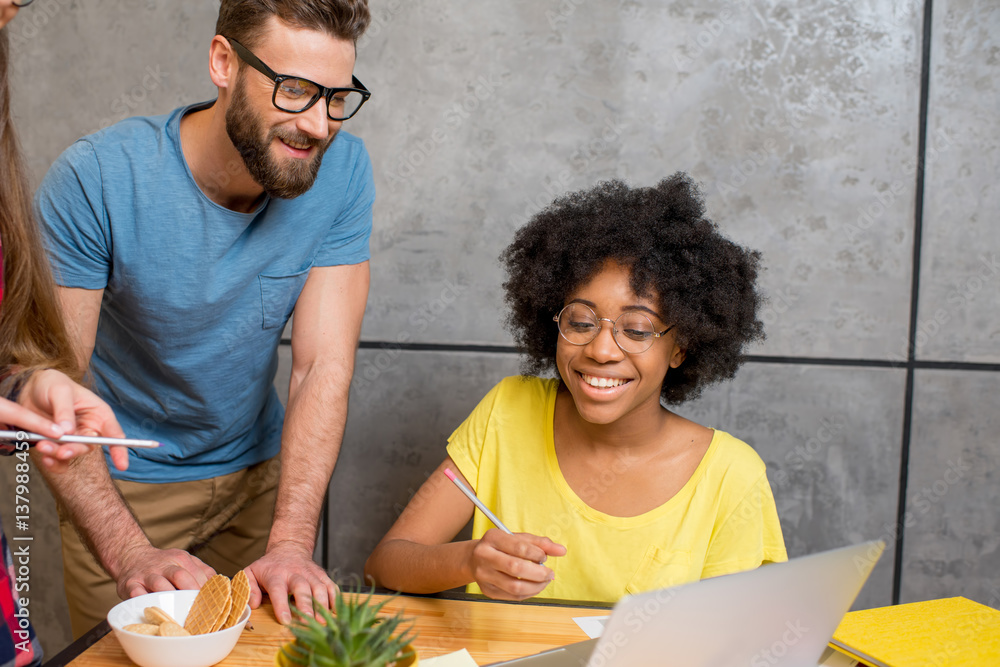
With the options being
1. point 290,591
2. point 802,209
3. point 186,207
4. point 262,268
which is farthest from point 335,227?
point 802,209

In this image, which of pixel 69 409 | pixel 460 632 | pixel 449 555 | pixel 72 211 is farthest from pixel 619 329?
pixel 72 211

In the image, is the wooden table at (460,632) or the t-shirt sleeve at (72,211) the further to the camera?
the t-shirt sleeve at (72,211)

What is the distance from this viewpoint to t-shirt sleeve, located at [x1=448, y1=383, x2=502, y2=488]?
1.72 metres

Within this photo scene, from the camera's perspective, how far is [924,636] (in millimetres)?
1123

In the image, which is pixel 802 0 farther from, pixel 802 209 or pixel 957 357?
pixel 957 357

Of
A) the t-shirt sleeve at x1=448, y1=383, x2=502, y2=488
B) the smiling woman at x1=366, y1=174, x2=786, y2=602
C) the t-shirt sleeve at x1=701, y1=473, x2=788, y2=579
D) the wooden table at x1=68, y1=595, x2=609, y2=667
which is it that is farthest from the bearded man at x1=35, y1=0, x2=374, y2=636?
the t-shirt sleeve at x1=701, y1=473, x2=788, y2=579

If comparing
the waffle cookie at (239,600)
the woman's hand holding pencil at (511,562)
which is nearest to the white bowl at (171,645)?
the waffle cookie at (239,600)

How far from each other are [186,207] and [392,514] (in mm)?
1387

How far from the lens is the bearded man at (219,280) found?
1.52 metres

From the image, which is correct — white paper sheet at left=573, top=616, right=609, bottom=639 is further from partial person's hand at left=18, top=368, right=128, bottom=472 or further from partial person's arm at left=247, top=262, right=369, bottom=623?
partial person's hand at left=18, top=368, right=128, bottom=472

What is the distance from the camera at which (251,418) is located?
199 cm

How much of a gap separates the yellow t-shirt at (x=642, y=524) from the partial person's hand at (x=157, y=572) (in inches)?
23.6

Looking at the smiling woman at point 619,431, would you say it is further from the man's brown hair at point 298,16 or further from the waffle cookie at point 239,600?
the man's brown hair at point 298,16

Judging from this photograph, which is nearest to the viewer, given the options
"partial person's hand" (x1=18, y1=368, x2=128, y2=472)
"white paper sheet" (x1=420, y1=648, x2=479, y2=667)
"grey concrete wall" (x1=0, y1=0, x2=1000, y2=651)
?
"partial person's hand" (x1=18, y1=368, x2=128, y2=472)
